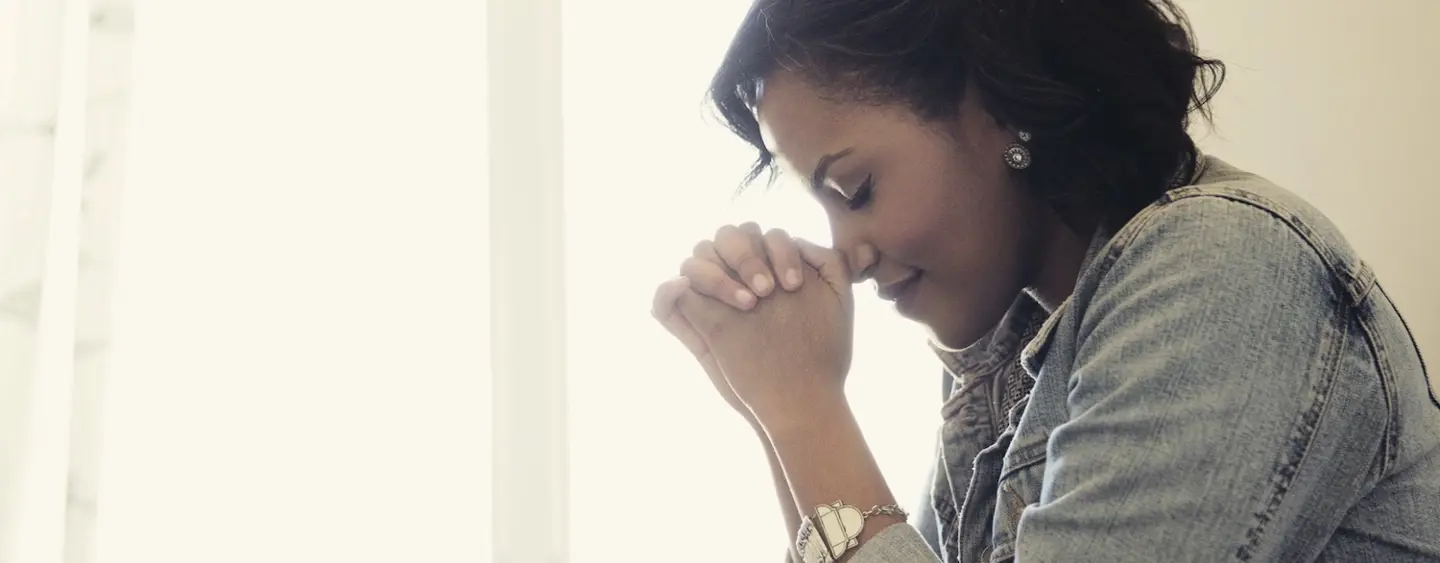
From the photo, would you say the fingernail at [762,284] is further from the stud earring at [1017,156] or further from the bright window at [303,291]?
the bright window at [303,291]

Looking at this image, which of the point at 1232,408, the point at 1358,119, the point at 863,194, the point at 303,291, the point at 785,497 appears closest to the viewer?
the point at 1232,408

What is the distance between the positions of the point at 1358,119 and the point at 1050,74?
83 centimetres

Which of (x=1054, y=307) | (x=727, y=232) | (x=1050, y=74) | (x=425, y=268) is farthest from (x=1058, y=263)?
(x=425, y=268)

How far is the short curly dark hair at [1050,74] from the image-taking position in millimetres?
810

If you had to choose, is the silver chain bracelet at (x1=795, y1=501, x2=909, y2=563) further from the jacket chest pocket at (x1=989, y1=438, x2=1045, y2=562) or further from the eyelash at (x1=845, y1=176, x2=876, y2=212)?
the eyelash at (x1=845, y1=176, x2=876, y2=212)

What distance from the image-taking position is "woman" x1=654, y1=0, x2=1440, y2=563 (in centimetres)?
59

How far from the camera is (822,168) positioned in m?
0.85

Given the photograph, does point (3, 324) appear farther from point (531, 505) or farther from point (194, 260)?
point (531, 505)

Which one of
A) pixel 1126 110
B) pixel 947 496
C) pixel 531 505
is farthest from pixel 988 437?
pixel 531 505

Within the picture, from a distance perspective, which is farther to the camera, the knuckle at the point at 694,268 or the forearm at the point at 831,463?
the knuckle at the point at 694,268

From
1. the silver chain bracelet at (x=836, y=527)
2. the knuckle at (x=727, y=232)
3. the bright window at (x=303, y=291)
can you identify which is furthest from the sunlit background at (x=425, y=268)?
the silver chain bracelet at (x=836, y=527)

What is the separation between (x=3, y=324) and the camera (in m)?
0.95

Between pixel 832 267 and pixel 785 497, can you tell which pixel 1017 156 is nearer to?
pixel 832 267

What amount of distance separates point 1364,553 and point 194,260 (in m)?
1.04
